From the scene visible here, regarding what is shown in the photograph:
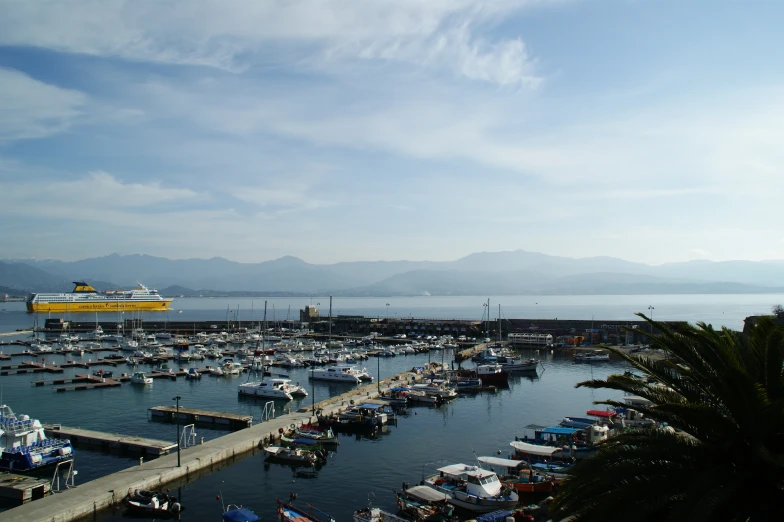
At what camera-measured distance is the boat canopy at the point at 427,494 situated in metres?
21.5

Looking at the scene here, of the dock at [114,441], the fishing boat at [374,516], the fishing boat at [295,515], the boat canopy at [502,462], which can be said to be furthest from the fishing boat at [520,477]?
the dock at [114,441]

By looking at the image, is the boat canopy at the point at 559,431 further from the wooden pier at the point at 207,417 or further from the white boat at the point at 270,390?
the white boat at the point at 270,390

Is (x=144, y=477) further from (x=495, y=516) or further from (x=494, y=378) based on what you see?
(x=494, y=378)

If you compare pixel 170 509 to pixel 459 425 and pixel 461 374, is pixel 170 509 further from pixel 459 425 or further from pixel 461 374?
pixel 461 374

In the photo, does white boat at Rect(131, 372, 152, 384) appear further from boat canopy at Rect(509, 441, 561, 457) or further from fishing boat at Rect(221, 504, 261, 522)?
boat canopy at Rect(509, 441, 561, 457)

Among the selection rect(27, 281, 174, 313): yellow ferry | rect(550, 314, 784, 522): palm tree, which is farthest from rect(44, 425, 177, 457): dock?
rect(27, 281, 174, 313): yellow ferry

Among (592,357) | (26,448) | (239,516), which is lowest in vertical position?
(592,357)

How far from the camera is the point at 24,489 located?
70.6ft

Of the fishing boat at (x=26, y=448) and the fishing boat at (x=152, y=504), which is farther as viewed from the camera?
the fishing boat at (x=26, y=448)

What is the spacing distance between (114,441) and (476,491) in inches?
775

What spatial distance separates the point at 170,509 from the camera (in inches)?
826

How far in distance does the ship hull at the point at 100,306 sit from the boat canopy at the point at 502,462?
148 metres

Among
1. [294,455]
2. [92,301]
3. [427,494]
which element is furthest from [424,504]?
[92,301]

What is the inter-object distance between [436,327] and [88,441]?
268 ft
